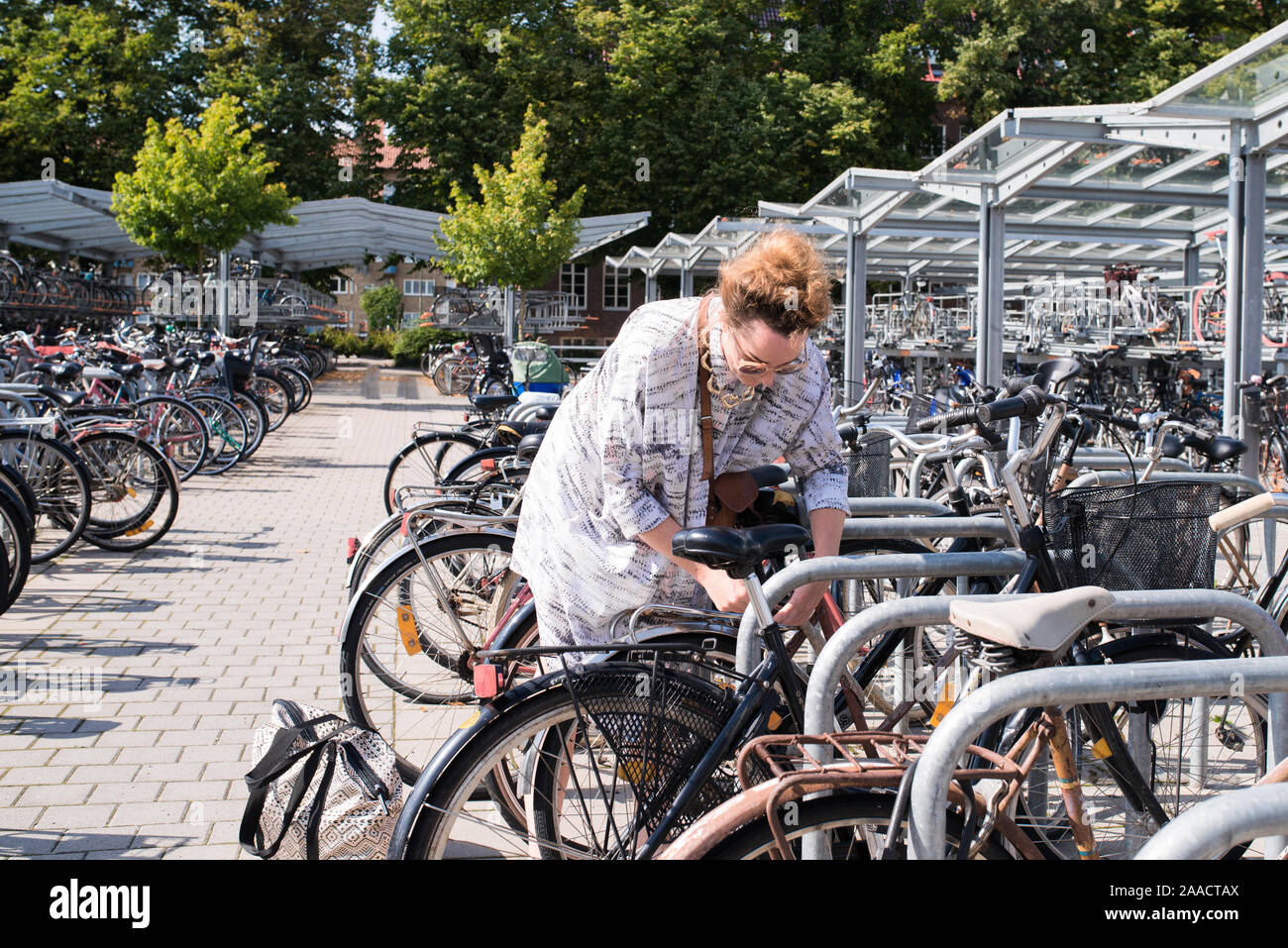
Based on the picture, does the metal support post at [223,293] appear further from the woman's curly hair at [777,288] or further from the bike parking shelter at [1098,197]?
the woman's curly hair at [777,288]

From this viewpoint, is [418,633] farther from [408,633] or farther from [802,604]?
[802,604]

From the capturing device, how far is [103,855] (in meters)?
3.46

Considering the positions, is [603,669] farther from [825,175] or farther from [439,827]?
[825,175]

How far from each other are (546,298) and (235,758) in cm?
2847

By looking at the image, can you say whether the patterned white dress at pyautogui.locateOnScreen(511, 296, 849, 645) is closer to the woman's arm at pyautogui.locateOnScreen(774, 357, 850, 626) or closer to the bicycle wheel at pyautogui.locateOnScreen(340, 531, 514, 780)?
the woman's arm at pyautogui.locateOnScreen(774, 357, 850, 626)

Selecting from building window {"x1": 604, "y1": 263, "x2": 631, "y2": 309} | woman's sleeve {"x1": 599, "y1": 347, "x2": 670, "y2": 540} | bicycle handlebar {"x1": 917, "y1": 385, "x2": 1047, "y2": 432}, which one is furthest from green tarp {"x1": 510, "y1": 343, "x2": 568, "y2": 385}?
building window {"x1": 604, "y1": 263, "x2": 631, "y2": 309}

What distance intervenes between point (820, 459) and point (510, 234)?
842 inches

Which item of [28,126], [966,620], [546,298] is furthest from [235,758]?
[28,126]

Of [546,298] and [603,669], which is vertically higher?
[546,298]

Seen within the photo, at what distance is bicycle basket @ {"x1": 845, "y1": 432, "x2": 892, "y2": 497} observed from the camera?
5.16 metres

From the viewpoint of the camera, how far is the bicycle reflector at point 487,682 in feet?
7.93

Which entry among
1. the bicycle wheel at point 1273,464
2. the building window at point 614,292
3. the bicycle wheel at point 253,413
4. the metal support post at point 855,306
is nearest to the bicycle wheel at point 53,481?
the bicycle wheel at point 253,413

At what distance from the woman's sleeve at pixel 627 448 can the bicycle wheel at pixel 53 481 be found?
5.66 m
